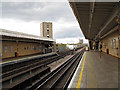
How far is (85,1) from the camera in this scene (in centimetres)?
644

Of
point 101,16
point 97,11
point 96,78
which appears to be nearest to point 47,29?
point 101,16

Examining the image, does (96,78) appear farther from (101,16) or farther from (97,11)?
(101,16)

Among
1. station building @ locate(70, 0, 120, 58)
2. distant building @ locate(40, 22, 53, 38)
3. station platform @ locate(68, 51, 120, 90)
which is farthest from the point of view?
distant building @ locate(40, 22, 53, 38)

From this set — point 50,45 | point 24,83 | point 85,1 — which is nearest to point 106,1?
point 85,1

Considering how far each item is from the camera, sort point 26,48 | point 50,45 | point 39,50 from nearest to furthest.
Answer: point 26,48 → point 39,50 → point 50,45

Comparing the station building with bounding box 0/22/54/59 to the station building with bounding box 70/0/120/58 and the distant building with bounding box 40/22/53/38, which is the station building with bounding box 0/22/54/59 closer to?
the station building with bounding box 70/0/120/58

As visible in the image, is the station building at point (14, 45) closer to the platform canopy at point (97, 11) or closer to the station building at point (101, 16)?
the station building at point (101, 16)

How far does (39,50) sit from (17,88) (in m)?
22.4

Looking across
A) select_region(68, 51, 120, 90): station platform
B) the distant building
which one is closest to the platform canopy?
select_region(68, 51, 120, 90): station platform

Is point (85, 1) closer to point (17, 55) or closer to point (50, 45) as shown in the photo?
point (17, 55)

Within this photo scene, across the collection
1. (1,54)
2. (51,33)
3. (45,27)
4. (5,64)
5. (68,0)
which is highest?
(45,27)

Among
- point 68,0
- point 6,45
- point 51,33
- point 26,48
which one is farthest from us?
point 51,33

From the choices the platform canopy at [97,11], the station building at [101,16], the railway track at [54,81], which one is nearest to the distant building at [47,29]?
the station building at [101,16]

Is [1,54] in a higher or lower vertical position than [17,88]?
higher
